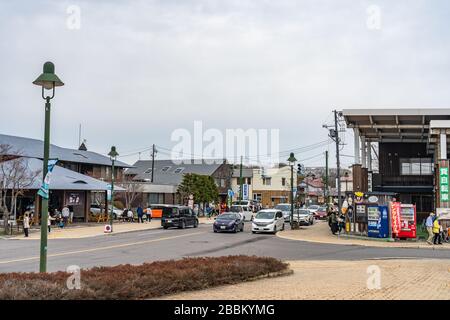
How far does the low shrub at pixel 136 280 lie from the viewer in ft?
29.3

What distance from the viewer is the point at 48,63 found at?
11562 millimetres

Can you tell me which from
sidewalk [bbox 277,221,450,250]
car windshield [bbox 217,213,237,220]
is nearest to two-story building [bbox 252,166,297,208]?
car windshield [bbox 217,213,237,220]

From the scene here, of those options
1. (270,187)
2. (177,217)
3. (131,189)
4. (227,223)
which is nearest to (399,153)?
(227,223)

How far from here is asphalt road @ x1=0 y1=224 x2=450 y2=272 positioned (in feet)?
62.3

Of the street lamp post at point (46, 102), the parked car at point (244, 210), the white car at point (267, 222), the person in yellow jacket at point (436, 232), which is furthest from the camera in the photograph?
the parked car at point (244, 210)

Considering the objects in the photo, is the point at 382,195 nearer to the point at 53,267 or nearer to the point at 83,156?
the point at 53,267

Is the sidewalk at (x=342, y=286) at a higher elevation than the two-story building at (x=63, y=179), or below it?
below

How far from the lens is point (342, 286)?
12.0m

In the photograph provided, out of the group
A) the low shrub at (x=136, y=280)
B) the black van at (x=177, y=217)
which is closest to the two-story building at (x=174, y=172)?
the black van at (x=177, y=217)

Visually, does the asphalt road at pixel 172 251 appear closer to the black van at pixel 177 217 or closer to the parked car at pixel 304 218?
the black van at pixel 177 217

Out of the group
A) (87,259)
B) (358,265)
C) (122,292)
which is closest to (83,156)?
(87,259)

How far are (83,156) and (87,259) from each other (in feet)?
129

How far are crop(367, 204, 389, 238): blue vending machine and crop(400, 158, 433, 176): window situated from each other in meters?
21.7

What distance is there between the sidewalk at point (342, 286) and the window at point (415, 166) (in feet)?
118
